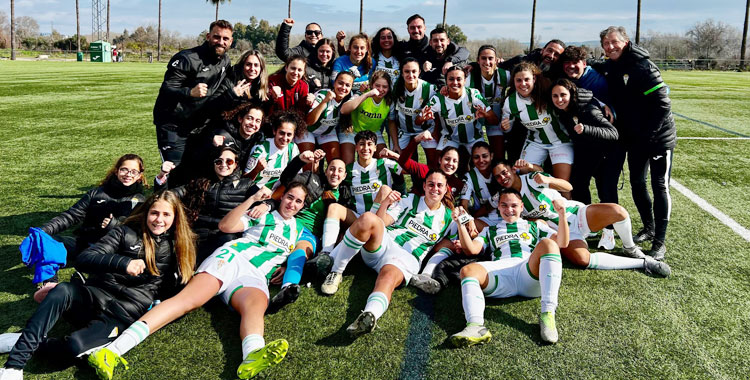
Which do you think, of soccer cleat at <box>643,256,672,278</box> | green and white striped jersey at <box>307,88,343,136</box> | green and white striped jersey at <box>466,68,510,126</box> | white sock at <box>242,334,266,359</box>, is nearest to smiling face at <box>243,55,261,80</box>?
green and white striped jersey at <box>307,88,343,136</box>

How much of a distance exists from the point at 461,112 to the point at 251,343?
123 inches

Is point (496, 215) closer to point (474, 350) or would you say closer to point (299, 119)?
point (474, 350)

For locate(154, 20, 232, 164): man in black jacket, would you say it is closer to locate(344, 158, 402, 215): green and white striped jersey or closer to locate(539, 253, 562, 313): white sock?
locate(344, 158, 402, 215): green and white striped jersey

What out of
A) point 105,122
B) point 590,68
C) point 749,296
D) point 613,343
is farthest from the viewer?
point 105,122

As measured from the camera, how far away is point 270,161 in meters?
4.67

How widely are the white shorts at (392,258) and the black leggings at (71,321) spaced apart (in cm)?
171

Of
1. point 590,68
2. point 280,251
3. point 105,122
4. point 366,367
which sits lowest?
point 366,367

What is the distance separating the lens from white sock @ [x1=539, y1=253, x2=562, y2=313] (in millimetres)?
3154

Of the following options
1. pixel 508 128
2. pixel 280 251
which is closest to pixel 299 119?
pixel 280 251

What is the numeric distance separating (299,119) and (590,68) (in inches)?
111

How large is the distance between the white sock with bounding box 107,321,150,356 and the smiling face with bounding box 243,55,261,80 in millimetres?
2758

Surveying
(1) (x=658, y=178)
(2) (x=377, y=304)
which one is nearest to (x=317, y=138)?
(2) (x=377, y=304)

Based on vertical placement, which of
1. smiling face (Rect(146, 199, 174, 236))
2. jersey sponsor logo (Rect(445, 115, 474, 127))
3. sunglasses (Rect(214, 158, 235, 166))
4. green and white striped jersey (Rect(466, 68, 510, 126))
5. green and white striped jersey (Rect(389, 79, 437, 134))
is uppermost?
green and white striped jersey (Rect(466, 68, 510, 126))

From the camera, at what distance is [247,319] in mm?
2998
